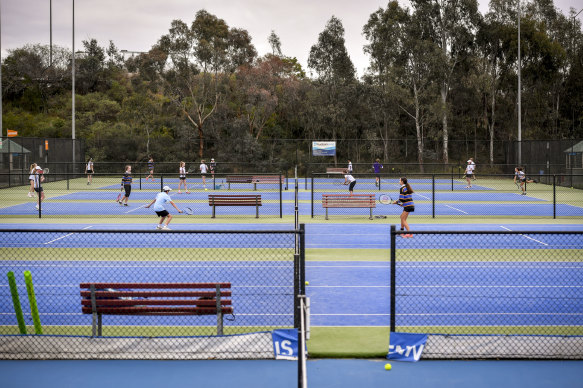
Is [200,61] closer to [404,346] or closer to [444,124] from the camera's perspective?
[444,124]

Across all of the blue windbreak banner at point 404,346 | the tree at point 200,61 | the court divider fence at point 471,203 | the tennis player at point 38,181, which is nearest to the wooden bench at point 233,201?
the court divider fence at point 471,203

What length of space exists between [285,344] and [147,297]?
6.52 ft

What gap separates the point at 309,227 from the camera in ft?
70.6

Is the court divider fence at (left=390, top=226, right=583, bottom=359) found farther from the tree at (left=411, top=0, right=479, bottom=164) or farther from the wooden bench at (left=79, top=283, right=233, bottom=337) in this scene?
the tree at (left=411, top=0, right=479, bottom=164)

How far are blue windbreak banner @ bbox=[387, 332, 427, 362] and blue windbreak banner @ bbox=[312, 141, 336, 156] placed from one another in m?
45.9

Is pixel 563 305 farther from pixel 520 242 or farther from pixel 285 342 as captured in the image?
pixel 520 242

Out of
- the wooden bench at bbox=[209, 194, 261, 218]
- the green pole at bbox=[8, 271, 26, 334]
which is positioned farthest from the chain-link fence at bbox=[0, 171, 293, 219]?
the green pole at bbox=[8, 271, 26, 334]

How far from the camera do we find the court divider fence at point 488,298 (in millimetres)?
7887

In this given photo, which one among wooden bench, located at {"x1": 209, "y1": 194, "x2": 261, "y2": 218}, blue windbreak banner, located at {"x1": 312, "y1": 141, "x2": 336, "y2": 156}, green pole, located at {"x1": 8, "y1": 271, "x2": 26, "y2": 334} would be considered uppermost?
blue windbreak banner, located at {"x1": 312, "y1": 141, "x2": 336, "y2": 156}

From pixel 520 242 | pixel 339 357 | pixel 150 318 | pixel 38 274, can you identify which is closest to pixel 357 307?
pixel 339 357

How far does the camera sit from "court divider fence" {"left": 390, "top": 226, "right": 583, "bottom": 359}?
789cm

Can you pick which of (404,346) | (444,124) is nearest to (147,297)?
(404,346)

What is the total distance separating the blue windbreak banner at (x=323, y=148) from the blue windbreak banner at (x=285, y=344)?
4594 centimetres

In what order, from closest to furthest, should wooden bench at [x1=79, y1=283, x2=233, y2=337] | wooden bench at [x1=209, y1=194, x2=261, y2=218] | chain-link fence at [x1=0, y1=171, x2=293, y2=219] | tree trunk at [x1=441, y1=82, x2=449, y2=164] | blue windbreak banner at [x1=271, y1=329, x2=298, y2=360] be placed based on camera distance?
1. blue windbreak banner at [x1=271, y1=329, x2=298, y2=360]
2. wooden bench at [x1=79, y1=283, x2=233, y2=337]
3. wooden bench at [x1=209, y1=194, x2=261, y2=218]
4. chain-link fence at [x1=0, y1=171, x2=293, y2=219]
5. tree trunk at [x1=441, y1=82, x2=449, y2=164]
